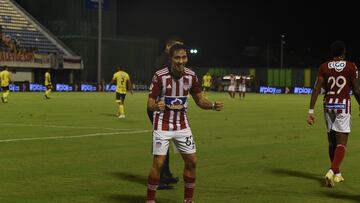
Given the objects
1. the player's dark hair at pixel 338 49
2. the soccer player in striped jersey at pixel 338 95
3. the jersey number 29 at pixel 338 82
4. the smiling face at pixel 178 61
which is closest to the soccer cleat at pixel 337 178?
the soccer player in striped jersey at pixel 338 95

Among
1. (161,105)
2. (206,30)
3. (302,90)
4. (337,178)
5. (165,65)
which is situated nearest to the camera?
(161,105)

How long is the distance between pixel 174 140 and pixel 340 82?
3506mm

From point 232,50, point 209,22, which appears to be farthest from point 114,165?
point 232,50

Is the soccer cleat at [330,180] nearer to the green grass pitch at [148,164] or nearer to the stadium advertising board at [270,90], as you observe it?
the green grass pitch at [148,164]

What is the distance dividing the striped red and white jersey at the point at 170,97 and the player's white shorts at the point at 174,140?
5cm

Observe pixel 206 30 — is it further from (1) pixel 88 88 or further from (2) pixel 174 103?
(2) pixel 174 103

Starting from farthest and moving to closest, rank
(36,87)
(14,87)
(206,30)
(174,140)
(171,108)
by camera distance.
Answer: (206,30) → (36,87) → (14,87) → (174,140) → (171,108)

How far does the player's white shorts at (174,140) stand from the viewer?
315 inches

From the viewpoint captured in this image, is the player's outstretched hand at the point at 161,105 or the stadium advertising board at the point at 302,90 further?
the stadium advertising board at the point at 302,90

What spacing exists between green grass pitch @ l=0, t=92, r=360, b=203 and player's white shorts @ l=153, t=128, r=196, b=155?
1202 millimetres

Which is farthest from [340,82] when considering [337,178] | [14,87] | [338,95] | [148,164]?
[14,87]

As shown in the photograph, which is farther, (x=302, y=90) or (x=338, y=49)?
(x=302, y=90)

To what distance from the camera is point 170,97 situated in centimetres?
801

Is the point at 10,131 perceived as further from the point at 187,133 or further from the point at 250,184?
the point at 187,133
